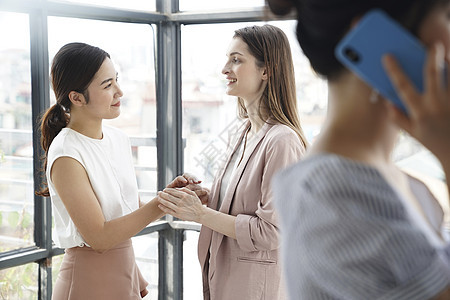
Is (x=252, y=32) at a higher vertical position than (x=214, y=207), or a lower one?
higher

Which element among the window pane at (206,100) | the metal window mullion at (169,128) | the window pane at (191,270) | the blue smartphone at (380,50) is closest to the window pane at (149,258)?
the metal window mullion at (169,128)

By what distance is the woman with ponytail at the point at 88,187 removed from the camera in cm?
206

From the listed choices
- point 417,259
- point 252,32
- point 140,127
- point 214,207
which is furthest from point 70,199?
point 417,259

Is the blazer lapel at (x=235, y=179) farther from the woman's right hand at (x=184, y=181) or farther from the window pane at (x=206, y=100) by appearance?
the window pane at (x=206, y=100)

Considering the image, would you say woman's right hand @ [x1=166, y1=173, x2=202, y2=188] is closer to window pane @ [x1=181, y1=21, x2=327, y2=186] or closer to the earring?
window pane @ [x1=181, y1=21, x2=327, y2=186]

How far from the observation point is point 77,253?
7.05 feet

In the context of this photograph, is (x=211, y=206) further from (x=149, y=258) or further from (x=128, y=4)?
(x=128, y=4)

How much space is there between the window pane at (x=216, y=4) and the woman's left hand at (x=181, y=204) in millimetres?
1321

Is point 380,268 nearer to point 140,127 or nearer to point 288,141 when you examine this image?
point 288,141

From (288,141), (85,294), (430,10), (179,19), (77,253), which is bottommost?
(85,294)

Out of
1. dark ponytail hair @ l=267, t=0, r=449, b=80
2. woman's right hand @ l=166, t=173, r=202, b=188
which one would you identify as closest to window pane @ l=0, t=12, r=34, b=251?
woman's right hand @ l=166, t=173, r=202, b=188

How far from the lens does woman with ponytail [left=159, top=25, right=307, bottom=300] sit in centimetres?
217

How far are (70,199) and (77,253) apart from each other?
0.82 feet

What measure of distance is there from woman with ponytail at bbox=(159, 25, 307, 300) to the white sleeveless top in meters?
0.17
